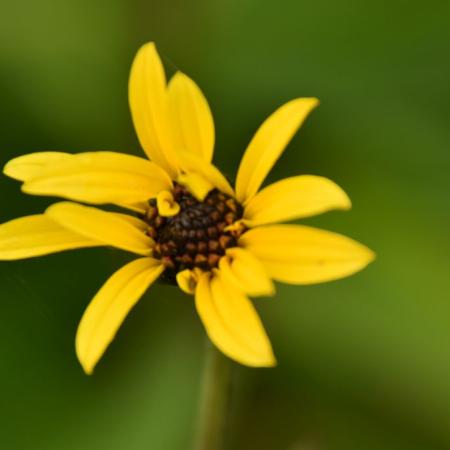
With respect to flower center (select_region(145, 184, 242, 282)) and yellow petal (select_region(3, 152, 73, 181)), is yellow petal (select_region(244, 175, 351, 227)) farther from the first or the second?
yellow petal (select_region(3, 152, 73, 181))

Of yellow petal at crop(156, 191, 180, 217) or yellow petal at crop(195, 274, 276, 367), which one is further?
yellow petal at crop(156, 191, 180, 217)

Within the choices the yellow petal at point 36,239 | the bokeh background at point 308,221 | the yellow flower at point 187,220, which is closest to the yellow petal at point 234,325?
the yellow flower at point 187,220

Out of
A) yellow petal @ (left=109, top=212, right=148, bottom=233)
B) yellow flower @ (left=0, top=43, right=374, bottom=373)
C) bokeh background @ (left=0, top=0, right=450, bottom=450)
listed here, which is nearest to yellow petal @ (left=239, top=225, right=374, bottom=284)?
yellow flower @ (left=0, top=43, right=374, bottom=373)

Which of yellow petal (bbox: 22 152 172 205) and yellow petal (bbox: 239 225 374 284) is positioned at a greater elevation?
yellow petal (bbox: 22 152 172 205)

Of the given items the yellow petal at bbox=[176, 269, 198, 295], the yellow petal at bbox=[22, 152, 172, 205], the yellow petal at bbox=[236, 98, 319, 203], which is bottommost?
the yellow petal at bbox=[176, 269, 198, 295]

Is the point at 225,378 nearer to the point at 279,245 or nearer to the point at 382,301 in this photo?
the point at 279,245

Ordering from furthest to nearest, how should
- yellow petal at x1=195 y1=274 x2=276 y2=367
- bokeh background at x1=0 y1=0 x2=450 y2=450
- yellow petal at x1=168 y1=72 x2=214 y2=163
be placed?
bokeh background at x1=0 y1=0 x2=450 y2=450, yellow petal at x1=168 y1=72 x2=214 y2=163, yellow petal at x1=195 y1=274 x2=276 y2=367

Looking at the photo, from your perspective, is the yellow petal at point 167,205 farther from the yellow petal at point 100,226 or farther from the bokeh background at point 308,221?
the bokeh background at point 308,221
